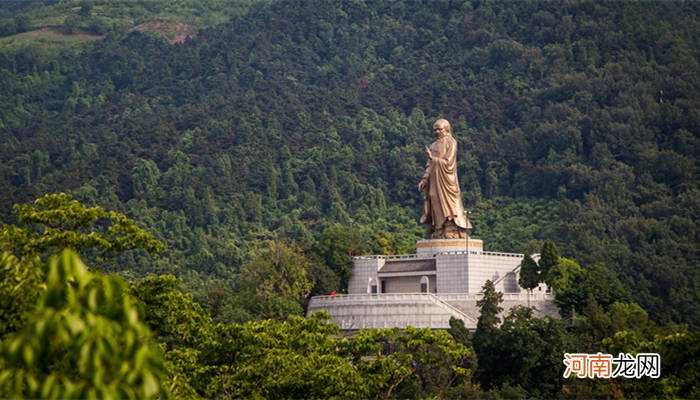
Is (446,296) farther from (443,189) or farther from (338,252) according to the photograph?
(338,252)

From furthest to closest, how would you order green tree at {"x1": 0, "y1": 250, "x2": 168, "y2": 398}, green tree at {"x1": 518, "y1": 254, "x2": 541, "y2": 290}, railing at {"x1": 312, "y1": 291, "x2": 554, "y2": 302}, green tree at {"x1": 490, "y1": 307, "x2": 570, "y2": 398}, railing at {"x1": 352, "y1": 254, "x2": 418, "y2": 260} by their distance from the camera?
1. railing at {"x1": 352, "y1": 254, "x2": 418, "y2": 260}
2. green tree at {"x1": 518, "y1": 254, "x2": 541, "y2": 290}
3. railing at {"x1": 312, "y1": 291, "x2": 554, "y2": 302}
4. green tree at {"x1": 490, "y1": 307, "x2": 570, "y2": 398}
5. green tree at {"x1": 0, "y1": 250, "x2": 168, "y2": 398}

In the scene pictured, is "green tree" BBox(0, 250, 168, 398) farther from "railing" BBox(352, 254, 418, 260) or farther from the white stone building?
"railing" BBox(352, 254, 418, 260)

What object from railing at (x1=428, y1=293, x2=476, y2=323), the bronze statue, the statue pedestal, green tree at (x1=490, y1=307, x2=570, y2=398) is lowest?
green tree at (x1=490, y1=307, x2=570, y2=398)

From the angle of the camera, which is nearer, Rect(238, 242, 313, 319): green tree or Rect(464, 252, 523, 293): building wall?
Rect(238, 242, 313, 319): green tree

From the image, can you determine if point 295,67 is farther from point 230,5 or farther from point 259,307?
point 259,307

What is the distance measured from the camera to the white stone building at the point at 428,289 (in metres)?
42.4

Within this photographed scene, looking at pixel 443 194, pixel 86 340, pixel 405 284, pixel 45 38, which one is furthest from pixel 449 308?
pixel 45 38

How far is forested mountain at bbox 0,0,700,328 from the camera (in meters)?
61.6

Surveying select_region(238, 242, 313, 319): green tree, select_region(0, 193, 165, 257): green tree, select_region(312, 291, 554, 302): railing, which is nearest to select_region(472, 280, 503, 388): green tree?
select_region(312, 291, 554, 302): railing

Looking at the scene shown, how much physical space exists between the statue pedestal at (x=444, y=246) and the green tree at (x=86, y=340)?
37.0 metres

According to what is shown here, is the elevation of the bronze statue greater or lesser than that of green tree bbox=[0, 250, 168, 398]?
greater

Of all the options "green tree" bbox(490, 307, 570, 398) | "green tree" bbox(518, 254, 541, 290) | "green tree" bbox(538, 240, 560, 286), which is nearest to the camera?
"green tree" bbox(490, 307, 570, 398)

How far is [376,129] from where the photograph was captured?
80250mm

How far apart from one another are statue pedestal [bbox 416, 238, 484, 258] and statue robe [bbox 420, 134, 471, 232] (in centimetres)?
64
